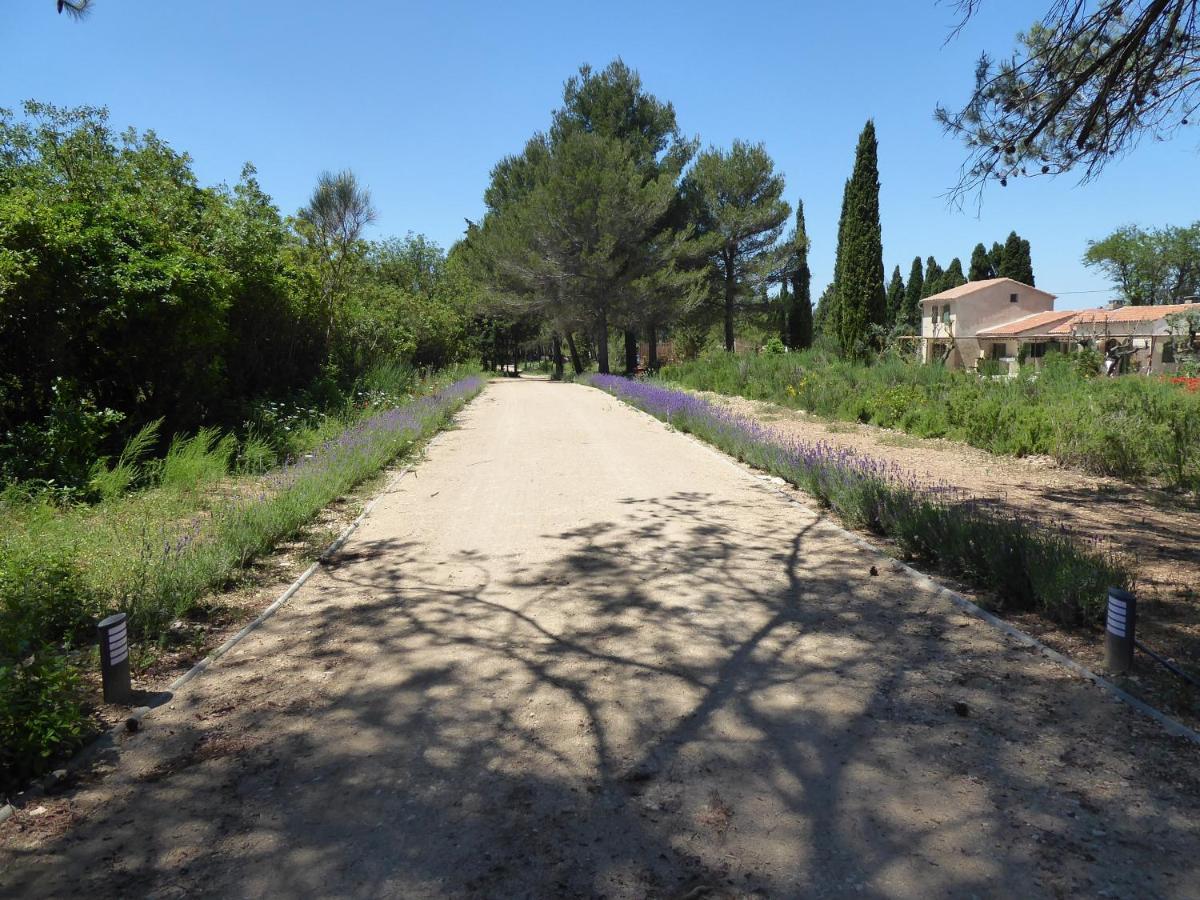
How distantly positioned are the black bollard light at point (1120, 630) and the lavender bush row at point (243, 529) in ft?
17.3

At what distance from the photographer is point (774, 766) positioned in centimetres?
314

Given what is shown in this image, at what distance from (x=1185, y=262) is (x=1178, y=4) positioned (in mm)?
72913

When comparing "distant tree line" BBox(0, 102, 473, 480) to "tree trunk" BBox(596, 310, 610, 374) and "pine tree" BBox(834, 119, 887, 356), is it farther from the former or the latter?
"pine tree" BBox(834, 119, 887, 356)

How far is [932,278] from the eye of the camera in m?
67.2

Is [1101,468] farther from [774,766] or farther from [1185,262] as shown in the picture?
[1185,262]

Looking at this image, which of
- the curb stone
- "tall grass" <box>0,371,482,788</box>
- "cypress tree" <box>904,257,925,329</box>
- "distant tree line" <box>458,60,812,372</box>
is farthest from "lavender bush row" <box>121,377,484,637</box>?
"cypress tree" <box>904,257,925,329</box>

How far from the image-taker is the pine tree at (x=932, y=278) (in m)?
66.3

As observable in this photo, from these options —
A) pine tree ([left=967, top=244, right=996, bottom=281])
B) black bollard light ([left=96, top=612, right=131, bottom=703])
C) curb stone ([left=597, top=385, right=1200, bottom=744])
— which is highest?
pine tree ([left=967, top=244, right=996, bottom=281])

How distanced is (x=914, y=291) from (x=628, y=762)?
71.5 m

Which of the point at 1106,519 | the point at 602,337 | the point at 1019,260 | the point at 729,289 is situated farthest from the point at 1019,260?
the point at 1106,519

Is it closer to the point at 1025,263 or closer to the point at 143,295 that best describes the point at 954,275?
the point at 1025,263

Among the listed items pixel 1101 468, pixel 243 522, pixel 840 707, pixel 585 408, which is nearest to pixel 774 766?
pixel 840 707

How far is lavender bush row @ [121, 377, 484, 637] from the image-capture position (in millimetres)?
4758

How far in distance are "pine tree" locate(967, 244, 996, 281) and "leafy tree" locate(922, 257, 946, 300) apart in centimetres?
288
